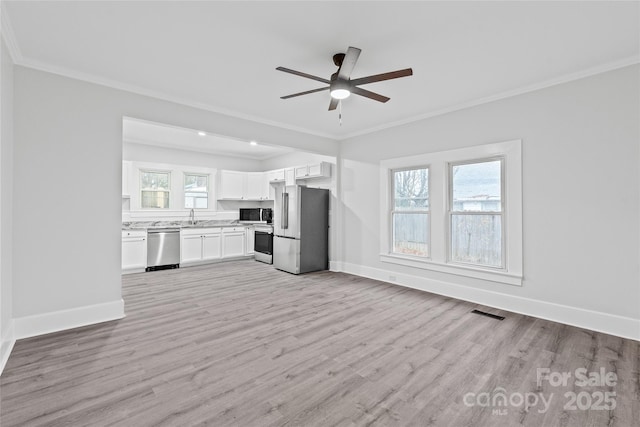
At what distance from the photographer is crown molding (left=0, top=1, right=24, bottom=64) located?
2.33 m

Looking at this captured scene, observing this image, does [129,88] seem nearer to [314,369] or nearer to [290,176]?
[314,369]

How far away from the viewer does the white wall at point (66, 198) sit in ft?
9.83

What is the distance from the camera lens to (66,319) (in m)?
3.17

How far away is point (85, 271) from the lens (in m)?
3.32

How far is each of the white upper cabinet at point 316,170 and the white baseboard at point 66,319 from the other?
4206mm

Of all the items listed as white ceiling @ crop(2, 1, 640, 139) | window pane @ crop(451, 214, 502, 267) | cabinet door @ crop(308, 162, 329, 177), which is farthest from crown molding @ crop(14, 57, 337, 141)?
window pane @ crop(451, 214, 502, 267)

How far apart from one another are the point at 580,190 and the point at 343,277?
3774 millimetres

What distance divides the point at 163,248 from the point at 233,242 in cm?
162

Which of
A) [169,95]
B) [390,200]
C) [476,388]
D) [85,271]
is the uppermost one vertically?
[169,95]

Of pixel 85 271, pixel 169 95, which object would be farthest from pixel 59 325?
pixel 169 95

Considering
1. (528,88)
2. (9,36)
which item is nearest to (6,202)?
(9,36)

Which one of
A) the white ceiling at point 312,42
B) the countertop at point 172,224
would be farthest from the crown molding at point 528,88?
the countertop at point 172,224

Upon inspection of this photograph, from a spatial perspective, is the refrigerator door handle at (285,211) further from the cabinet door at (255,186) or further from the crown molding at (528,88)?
the crown molding at (528,88)

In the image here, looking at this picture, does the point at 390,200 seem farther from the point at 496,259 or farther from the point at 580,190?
the point at 580,190
